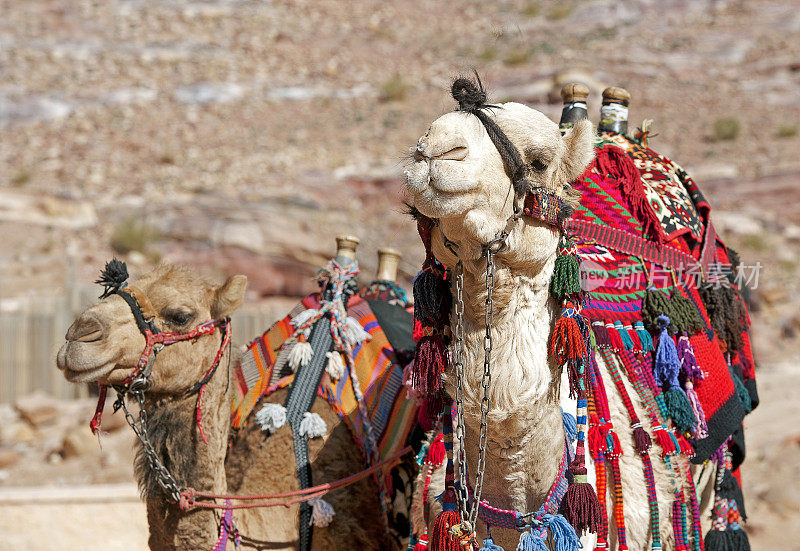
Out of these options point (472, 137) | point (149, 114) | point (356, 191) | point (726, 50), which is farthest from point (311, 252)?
point (726, 50)

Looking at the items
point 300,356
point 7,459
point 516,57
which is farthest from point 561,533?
point 516,57

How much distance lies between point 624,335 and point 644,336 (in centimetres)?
12

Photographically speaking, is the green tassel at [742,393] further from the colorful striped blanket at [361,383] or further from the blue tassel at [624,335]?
the colorful striped blanket at [361,383]

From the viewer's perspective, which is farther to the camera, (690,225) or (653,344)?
(690,225)

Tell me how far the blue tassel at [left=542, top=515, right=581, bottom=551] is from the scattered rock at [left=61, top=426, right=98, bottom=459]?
799 centimetres

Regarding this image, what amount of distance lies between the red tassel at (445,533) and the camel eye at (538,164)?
45.6 inches

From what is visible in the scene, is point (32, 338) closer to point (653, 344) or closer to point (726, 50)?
point (653, 344)

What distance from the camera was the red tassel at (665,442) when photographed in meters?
3.16

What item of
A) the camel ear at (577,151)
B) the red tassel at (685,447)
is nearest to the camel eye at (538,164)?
the camel ear at (577,151)

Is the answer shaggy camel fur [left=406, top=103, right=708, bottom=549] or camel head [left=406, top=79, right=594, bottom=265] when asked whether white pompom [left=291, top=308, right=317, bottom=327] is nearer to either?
shaggy camel fur [left=406, top=103, right=708, bottom=549]

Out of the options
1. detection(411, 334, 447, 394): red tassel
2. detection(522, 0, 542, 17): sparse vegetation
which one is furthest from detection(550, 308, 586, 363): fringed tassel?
detection(522, 0, 542, 17): sparse vegetation

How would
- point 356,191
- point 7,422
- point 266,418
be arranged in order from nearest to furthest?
point 266,418 → point 7,422 → point 356,191

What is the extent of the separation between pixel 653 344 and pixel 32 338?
33.8 feet

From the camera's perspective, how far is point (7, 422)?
10.6m
